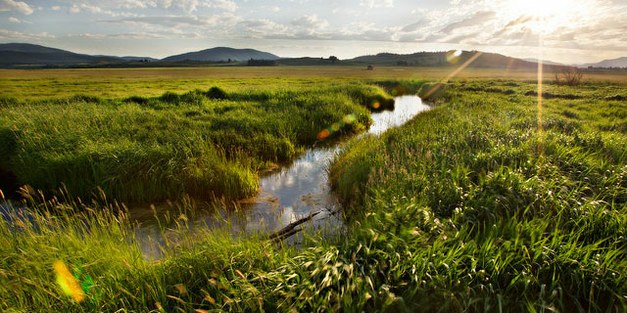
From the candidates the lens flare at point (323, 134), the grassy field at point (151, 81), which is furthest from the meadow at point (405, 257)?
the grassy field at point (151, 81)

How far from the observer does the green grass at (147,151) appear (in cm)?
899

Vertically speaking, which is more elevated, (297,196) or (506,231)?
(506,231)

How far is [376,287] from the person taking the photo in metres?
3.69

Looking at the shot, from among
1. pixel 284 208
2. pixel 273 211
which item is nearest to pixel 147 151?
pixel 273 211

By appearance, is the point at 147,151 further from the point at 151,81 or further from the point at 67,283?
the point at 151,81

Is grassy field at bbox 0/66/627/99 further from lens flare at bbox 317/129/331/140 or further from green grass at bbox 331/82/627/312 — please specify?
green grass at bbox 331/82/627/312

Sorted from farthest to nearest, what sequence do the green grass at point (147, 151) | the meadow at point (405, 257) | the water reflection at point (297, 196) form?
the green grass at point (147, 151)
the water reflection at point (297, 196)
the meadow at point (405, 257)

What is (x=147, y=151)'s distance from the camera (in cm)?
974

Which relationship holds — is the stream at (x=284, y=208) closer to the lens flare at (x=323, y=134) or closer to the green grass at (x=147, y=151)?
the green grass at (x=147, y=151)

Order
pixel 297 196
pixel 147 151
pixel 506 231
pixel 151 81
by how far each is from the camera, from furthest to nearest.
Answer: pixel 151 81 → pixel 147 151 → pixel 297 196 → pixel 506 231

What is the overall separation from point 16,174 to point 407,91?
145 feet

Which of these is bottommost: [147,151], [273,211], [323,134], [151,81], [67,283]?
[273,211]

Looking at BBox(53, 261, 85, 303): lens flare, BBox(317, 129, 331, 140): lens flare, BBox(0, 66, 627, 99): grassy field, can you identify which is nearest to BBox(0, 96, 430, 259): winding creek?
BBox(53, 261, 85, 303): lens flare

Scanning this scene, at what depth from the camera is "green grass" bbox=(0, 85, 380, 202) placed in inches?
354
